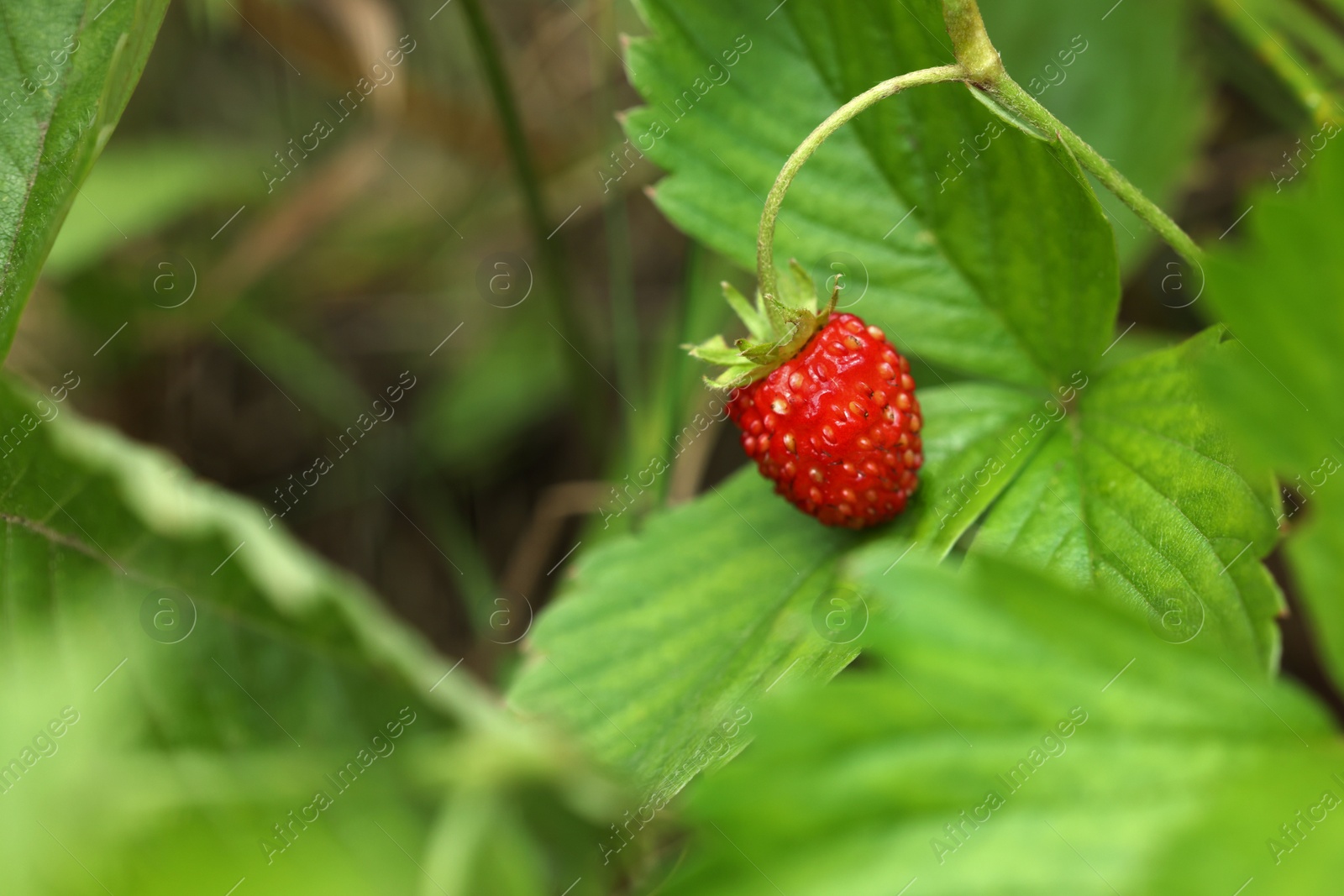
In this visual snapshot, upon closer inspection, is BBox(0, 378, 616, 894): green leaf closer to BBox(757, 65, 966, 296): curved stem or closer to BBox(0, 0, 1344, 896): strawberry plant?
BBox(0, 0, 1344, 896): strawberry plant

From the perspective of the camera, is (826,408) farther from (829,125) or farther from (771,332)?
(829,125)

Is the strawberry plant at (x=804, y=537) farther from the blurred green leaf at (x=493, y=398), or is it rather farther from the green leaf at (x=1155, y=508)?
the blurred green leaf at (x=493, y=398)

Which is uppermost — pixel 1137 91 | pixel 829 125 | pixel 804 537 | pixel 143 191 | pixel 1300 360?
pixel 143 191

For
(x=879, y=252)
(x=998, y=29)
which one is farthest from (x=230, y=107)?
(x=879, y=252)

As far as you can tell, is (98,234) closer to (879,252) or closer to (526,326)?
(526,326)

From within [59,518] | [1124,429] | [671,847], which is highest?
[59,518]

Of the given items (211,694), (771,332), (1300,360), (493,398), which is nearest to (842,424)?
(771,332)

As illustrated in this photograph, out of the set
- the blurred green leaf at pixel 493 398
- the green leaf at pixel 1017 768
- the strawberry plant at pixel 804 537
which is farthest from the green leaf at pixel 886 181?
the blurred green leaf at pixel 493 398
